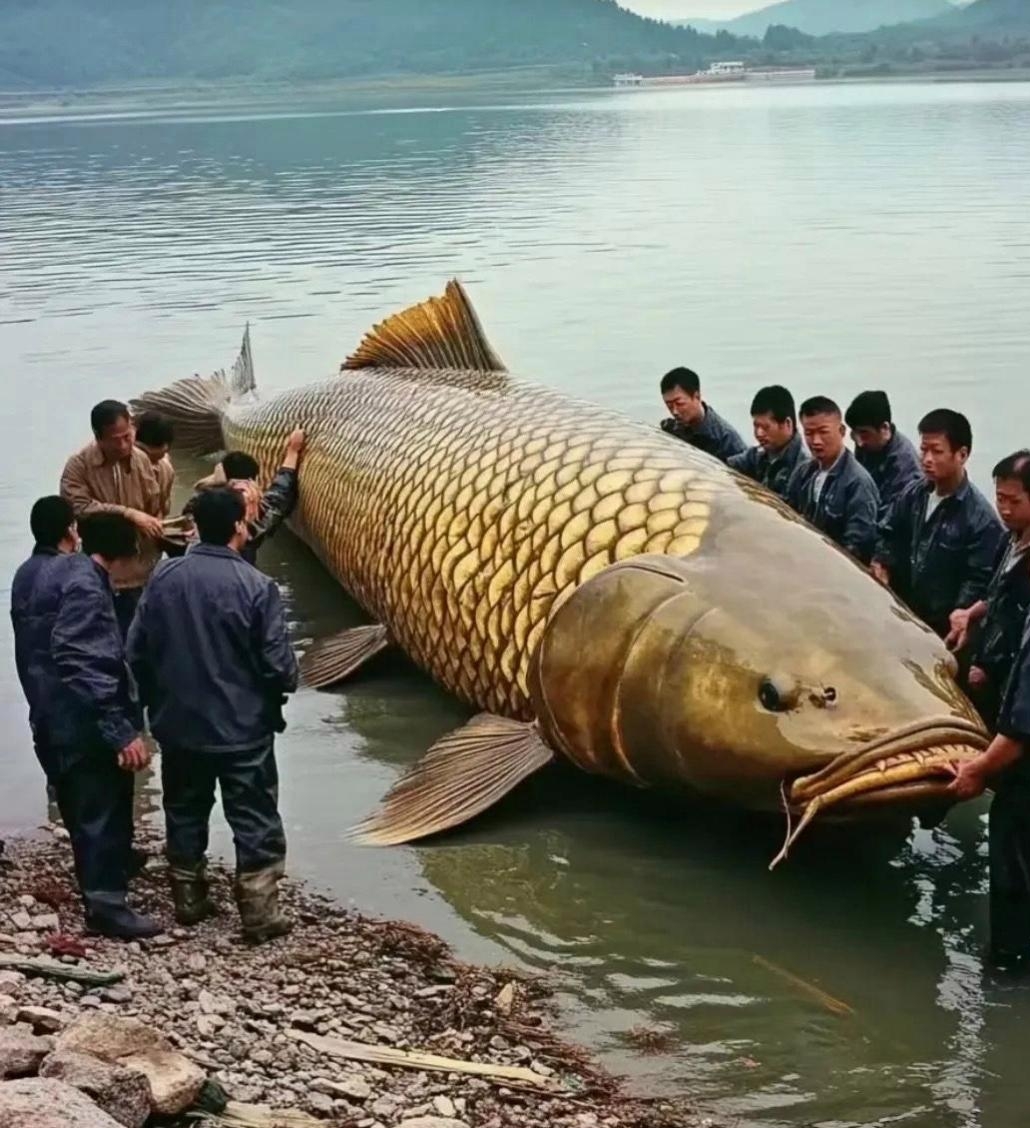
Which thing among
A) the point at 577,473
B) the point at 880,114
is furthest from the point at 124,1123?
the point at 880,114

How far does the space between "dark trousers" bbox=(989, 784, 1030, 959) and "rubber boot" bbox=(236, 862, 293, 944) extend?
2702mm

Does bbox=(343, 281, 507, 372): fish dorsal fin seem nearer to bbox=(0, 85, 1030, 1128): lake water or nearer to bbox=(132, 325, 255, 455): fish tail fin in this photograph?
bbox=(0, 85, 1030, 1128): lake water

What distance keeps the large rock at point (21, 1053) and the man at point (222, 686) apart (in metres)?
1.46

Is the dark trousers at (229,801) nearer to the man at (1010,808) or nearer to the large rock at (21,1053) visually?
the large rock at (21,1053)

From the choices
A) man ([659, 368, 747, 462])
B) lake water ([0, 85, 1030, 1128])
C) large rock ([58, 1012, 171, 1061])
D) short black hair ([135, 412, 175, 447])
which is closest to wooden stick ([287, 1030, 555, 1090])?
lake water ([0, 85, 1030, 1128])

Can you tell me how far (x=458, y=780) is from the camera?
7.40 m

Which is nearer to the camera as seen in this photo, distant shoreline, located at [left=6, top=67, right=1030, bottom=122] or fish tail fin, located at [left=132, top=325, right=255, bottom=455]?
fish tail fin, located at [left=132, top=325, right=255, bottom=455]

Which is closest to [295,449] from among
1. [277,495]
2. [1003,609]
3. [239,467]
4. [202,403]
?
[277,495]

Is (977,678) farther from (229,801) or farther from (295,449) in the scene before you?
(295,449)

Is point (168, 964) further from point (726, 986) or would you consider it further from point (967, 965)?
point (967, 965)

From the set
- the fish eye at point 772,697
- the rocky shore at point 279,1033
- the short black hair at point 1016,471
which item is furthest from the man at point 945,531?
the rocky shore at point 279,1033

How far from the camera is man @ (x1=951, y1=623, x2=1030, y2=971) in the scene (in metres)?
5.34

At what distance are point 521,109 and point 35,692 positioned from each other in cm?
12735

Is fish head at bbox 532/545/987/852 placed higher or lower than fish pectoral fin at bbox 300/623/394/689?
higher
